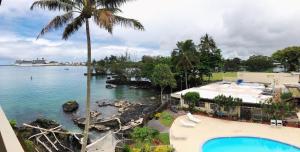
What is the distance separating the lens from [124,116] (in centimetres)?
3359

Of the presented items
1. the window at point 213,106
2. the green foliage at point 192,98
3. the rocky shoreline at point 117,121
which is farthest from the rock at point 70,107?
the window at point 213,106

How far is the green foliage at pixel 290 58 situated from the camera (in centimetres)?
6756

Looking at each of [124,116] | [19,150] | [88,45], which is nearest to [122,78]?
[124,116]

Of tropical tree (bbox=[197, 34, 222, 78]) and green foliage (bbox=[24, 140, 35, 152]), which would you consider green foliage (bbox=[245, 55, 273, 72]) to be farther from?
green foliage (bbox=[24, 140, 35, 152])

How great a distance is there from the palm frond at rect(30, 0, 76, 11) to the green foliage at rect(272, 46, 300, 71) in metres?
68.2

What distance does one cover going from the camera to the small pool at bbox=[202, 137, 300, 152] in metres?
19.3

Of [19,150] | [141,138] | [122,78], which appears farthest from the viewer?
[122,78]

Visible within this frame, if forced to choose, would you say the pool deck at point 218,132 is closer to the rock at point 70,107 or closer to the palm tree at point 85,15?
the palm tree at point 85,15

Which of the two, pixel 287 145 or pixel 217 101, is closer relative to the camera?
pixel 287 145

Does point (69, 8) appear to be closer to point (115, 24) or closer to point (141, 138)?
point (115, 24)

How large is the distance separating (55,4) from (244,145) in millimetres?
16560

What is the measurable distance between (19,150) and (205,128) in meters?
20.9

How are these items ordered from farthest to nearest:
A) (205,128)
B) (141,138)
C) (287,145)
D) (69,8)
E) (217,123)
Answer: (217,123)
(205,128)
(287,145)
(141,138)
(69,8)

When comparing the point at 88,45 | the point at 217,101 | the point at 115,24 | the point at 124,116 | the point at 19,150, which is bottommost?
the point at 124,116
